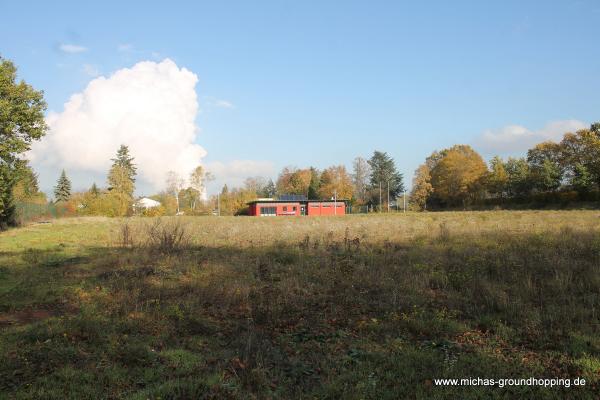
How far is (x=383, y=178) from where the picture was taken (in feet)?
309

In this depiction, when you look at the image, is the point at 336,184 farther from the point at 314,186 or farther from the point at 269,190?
the point at 269,190

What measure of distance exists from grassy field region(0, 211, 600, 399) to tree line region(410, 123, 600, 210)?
172 ft

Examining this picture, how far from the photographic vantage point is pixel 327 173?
315 ft

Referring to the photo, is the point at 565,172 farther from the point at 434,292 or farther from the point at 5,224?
the point at 5,224

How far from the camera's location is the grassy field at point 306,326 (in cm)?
486

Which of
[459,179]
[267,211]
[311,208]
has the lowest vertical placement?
[267,211]

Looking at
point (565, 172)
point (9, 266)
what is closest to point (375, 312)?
point (9, 266)

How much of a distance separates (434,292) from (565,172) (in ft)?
209

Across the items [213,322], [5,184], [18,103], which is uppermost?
[18,103]

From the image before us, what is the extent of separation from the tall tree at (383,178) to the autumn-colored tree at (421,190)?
12.5 m

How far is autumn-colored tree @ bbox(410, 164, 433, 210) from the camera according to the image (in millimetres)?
75938

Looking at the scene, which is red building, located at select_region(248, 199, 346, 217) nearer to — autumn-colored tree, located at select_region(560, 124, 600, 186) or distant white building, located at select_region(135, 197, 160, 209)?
distant white building, located at select_region(135, 197, 160, 209)

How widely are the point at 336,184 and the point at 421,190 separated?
21.8m

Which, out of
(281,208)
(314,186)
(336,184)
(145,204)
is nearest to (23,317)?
(281,208)
